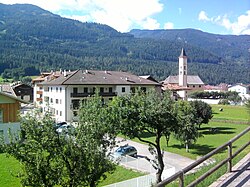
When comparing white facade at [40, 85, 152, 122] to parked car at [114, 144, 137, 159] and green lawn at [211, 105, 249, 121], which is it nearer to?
green lawn at [211, 105, 249, 121]

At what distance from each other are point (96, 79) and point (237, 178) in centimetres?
4900

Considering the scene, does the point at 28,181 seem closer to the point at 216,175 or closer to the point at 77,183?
the point at 77,183

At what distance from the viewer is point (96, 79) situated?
2143 inches

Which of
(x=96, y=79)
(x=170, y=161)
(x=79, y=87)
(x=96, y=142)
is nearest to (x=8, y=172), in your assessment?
(x=170, y=161)

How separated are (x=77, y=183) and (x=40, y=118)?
2.44 m

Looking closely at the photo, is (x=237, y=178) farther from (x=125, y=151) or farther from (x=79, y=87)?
(x=79, y=87)

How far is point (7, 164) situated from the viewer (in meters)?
23.4

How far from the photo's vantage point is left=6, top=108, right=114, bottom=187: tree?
10.8 meters

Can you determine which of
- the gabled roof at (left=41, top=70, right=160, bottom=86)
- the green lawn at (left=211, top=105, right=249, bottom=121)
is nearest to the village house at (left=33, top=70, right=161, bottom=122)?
the gabled roof at (left=41, top=70, right=160, bottom=86)

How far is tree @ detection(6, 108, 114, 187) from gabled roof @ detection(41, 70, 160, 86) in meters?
39.3

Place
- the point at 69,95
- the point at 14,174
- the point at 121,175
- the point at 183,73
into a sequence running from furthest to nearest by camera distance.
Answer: the point at 183,73
the point at 69,95
the point at 121,175
the point at 14,174

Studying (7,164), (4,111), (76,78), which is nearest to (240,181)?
(7,164)

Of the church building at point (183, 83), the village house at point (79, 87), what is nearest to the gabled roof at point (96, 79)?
the village house at point (79, 87)

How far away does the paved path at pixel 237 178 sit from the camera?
561 centimetres
